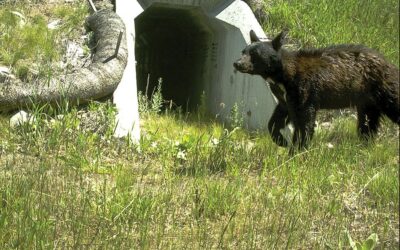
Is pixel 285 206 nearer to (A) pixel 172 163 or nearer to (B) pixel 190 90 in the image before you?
(A) pixel 172 163

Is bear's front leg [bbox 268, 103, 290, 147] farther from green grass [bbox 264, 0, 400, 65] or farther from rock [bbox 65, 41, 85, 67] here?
green grass [bbox 264, 0, 400, 65]

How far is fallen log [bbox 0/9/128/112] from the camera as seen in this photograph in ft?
23.1

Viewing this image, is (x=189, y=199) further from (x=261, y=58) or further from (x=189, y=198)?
(x=261, y=58)

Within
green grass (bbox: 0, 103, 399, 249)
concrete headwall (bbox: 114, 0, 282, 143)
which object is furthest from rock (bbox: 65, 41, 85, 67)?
green grass (bbox: 0, 103, 399, 249)

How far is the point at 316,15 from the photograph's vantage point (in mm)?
10602

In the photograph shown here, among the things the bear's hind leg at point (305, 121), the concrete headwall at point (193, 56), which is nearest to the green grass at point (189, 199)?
the bear's hind leg at point (305, 121)

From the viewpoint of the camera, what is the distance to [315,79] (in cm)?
712

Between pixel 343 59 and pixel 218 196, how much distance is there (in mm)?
3523

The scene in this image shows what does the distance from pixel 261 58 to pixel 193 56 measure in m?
6.18

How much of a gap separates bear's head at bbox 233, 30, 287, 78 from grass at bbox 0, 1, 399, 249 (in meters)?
1.23

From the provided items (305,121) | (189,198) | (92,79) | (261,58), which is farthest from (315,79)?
(189,198)

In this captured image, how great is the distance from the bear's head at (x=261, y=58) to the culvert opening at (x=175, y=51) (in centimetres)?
426

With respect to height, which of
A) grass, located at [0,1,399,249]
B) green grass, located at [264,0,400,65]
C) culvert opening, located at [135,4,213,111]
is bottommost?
culvert opening, located at [135,4,213,111]

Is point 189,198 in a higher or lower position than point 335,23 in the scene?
lower
